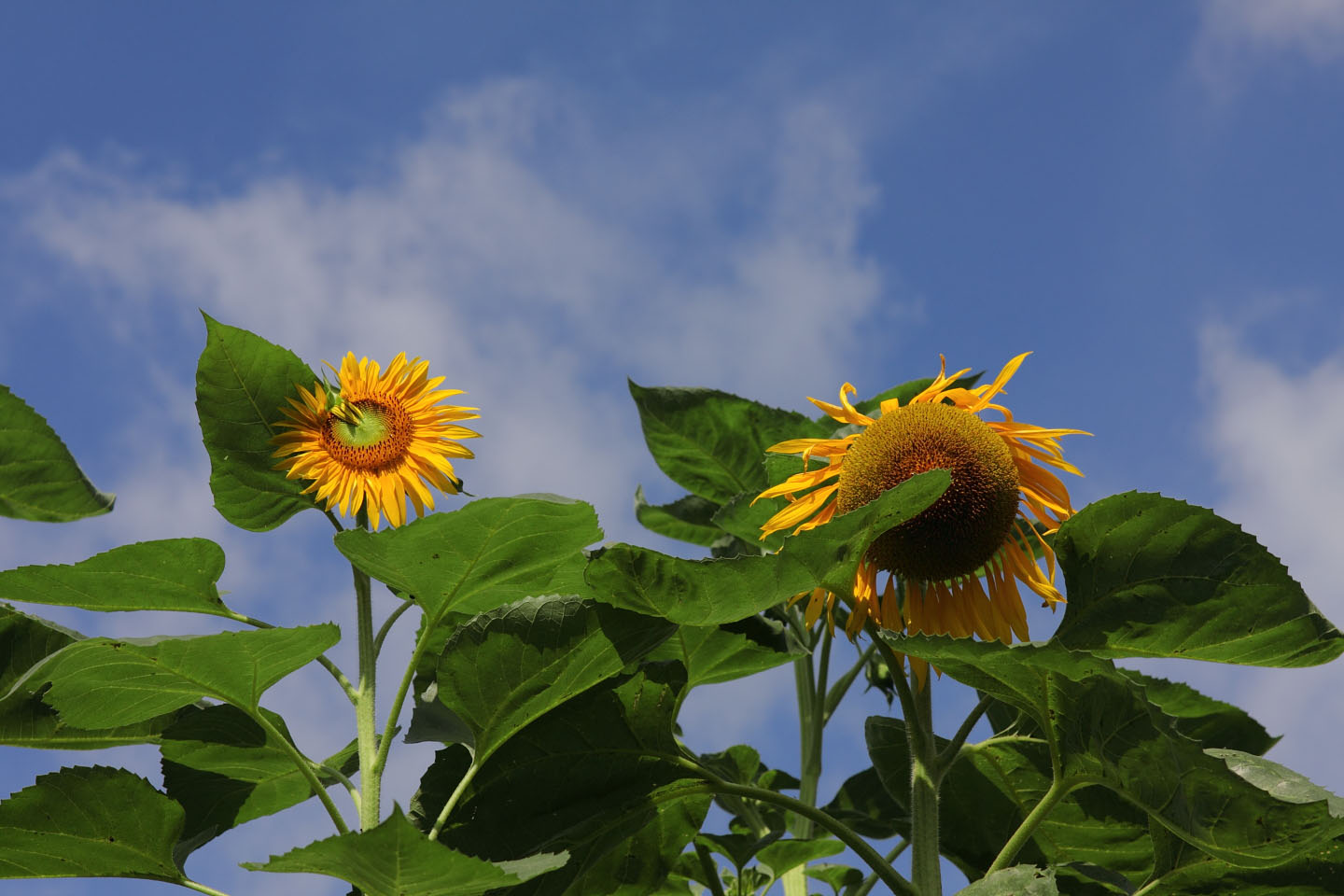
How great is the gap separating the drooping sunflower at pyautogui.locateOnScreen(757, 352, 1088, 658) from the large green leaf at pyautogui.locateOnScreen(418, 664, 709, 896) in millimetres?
306

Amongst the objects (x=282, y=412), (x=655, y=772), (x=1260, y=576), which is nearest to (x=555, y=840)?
(x=655, y=772)

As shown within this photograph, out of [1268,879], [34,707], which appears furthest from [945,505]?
[34,707]

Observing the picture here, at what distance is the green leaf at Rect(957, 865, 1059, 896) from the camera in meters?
1.65

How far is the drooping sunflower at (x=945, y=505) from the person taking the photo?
188cm

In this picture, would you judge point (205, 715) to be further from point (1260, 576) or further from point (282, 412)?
point (1260, 576)

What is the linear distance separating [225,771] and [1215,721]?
70.0 inches

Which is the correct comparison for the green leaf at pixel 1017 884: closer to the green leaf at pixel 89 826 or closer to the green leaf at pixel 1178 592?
the green leaf at pixel 1178 592

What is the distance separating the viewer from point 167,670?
1.88 metres

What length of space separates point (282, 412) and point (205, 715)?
1.72 feet

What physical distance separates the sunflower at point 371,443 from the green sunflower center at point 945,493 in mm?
740

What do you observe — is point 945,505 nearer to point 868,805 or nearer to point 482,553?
point 482,553

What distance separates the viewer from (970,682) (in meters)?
1.79

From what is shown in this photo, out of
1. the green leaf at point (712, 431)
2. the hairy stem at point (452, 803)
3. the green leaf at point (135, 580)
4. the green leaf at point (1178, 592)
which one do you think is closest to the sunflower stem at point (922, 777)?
the green leaf at point (1178, 592)

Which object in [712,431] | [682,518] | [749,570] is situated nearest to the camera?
[749,570]
